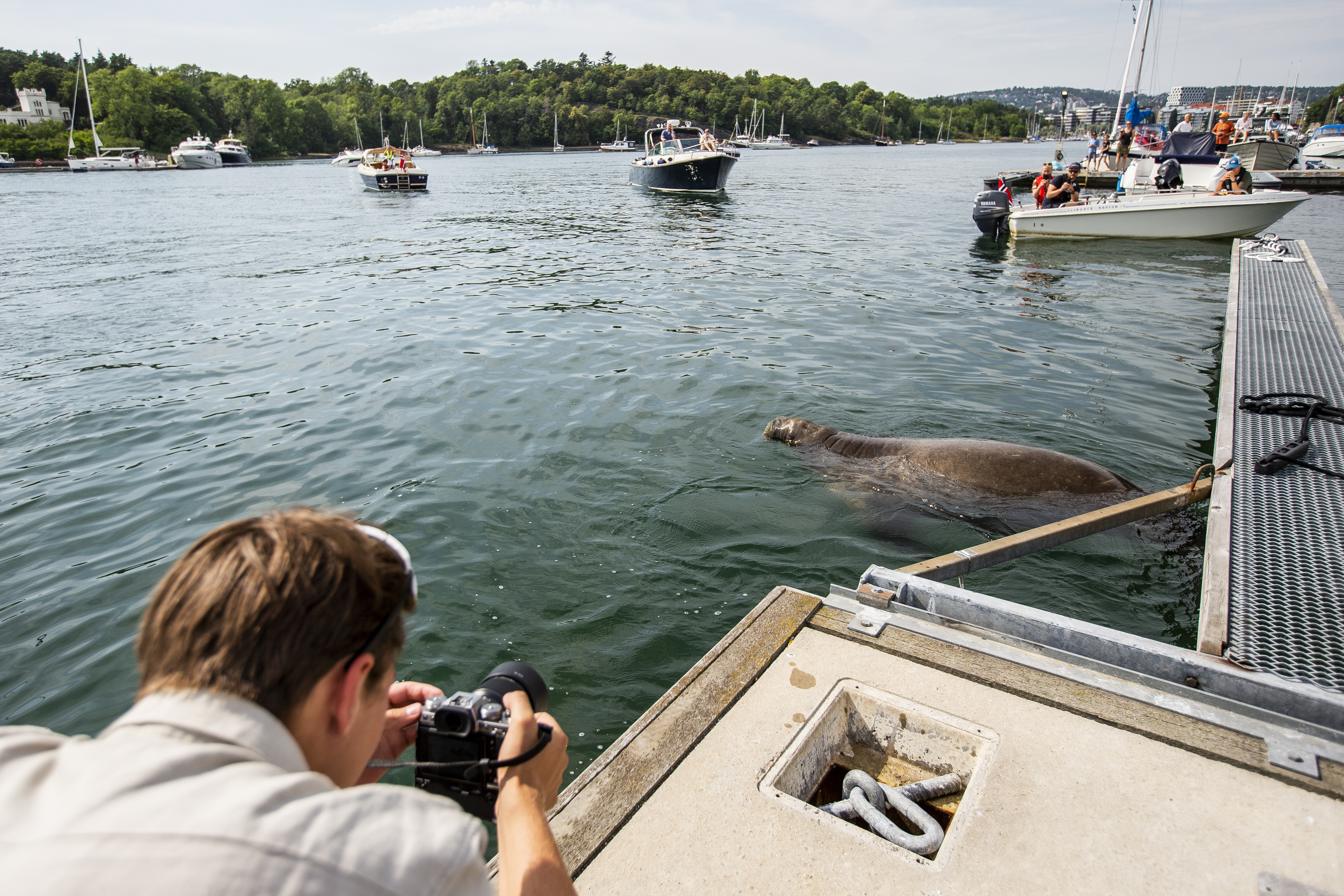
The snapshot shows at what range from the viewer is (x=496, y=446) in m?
7.62

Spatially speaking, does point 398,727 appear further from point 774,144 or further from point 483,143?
point 774,144

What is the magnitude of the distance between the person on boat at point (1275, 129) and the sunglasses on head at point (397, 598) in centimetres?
4081

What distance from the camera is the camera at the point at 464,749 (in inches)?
65.0

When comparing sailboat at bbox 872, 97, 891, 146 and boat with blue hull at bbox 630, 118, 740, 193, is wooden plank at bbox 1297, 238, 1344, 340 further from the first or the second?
sailboat at bbox 872, 97, 891, 146

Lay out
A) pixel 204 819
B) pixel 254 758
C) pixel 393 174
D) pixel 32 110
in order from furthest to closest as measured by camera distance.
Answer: pixel 32 110
pixel 393 174
pixel 254 758
pixel 204 819

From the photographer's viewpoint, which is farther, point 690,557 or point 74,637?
point 690,557

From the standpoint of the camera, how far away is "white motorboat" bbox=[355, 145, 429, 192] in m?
43.9

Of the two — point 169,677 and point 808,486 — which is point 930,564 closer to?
point 808,486

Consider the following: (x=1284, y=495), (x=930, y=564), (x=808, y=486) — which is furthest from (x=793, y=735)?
(x=808, y=486)

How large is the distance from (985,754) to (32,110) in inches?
6197

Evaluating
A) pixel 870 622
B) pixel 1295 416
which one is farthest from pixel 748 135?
pixel 870 622

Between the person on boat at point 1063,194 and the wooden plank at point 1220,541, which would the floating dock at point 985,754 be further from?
the person on boat at point 1063,194

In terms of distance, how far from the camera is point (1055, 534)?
15.3ft

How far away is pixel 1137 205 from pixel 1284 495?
18.0 m
